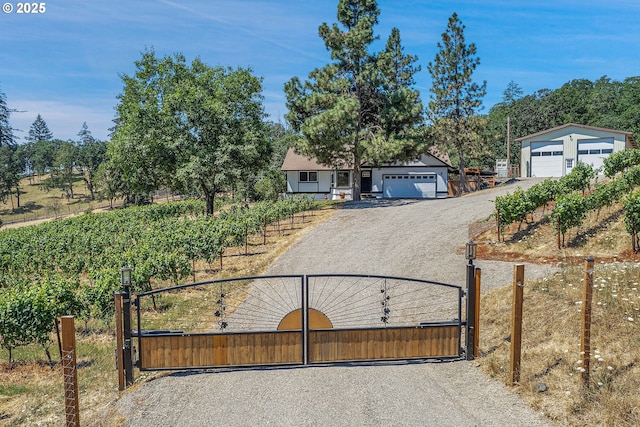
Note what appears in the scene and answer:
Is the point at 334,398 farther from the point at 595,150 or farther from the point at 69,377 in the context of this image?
the point at 595,150

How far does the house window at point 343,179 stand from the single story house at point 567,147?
15718mm

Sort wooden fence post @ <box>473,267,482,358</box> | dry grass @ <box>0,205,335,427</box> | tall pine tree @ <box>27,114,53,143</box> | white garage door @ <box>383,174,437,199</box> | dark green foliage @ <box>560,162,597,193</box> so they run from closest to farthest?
1. dry grass @ <box>0,205,335,427</box>
2. wooden fence post @ <box>473,267,482,358</box>
3. dark green foliage @ <box>560,162,597,193</box>
4. white garage door @ <box>383,174,437,199</box>
5. tall pine tree @ <box>27,114,53,143</box>

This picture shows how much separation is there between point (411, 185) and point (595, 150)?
15185 mm

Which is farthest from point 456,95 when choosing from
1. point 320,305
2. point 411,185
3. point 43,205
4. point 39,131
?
point 39,131

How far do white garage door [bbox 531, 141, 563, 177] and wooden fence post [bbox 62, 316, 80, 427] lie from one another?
41.2m

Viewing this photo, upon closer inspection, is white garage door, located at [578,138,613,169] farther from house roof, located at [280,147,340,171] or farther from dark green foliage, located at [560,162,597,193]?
dark green foliage, located at [560,162,597,193]

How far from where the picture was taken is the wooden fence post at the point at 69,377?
21.1 ft

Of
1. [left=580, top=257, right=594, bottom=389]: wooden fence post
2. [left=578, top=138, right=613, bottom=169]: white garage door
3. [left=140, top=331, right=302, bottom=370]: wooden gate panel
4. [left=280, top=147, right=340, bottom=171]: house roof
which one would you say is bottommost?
[left=140, top=331, right=302, bottom=370]: wooden gate panel

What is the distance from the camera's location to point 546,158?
134 feet

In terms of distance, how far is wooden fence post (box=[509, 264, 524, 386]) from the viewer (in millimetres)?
7371

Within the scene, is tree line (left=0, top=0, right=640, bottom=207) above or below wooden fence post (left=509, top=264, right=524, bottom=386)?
above

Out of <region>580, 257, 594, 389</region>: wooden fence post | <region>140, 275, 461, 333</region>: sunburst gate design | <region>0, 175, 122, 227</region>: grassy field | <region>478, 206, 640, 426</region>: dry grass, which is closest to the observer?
<region>478, 206, 640, 426</region>: dry grass

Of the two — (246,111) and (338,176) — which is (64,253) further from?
(338,176)

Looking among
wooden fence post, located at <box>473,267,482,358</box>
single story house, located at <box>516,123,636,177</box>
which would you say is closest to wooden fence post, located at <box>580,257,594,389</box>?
wooden fence post, located at <box>473,267,482,358</box>
